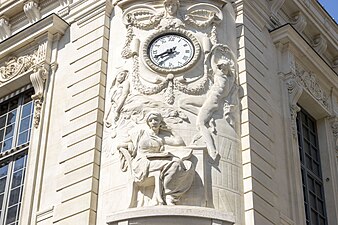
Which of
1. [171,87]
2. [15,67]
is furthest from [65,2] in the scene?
[171,87]

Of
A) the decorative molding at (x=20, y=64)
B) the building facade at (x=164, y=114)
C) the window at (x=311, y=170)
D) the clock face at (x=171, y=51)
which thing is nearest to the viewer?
the building facade at (x=164, y=114)

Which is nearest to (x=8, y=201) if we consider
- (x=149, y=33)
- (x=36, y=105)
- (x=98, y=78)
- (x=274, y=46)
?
(x=36, y=105)

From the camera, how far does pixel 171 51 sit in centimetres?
1745

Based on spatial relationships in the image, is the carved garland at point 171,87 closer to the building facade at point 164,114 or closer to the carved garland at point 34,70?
the building facade at point 164,114

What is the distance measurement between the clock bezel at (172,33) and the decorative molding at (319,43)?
5949 millimetres

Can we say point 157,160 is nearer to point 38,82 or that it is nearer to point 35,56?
point 38,82

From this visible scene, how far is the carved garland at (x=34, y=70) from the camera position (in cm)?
1942

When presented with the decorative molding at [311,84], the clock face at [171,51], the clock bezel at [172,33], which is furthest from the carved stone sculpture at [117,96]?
the decorative molding at [311,84]

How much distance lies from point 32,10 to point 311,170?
8579 mm

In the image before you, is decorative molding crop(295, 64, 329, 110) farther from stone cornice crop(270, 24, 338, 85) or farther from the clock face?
the clock face

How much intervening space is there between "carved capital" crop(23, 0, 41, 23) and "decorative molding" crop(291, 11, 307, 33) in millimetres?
6996

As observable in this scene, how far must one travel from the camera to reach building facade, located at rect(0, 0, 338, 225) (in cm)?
1582

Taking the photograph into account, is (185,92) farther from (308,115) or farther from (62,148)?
(308,115)

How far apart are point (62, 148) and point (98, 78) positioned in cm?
180
